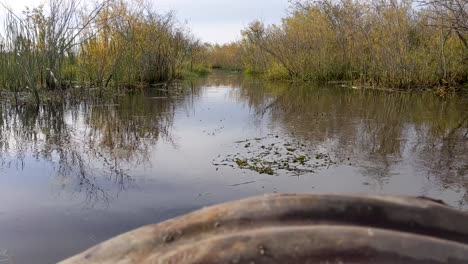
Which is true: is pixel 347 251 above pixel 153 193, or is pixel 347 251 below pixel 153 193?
above

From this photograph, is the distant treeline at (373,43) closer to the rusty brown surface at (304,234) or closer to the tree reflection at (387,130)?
the tree reflection at (387,130)

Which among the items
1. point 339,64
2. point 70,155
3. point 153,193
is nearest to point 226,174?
point 153,193

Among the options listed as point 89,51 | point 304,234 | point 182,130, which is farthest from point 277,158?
point 89,51

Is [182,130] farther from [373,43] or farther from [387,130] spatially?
[373,43]

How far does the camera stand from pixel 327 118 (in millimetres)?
8266

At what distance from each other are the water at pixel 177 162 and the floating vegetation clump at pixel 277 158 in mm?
32

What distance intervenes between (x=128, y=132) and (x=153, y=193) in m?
3.29

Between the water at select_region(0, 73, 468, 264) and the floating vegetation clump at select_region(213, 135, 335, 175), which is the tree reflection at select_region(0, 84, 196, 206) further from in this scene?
the floating vegetation clump at select_region(213, 135, 335, 175)

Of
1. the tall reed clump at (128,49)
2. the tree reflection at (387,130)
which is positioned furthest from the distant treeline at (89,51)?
the tree reflection at (387,130)

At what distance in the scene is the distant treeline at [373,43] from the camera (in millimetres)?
13633

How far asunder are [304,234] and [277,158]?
3631 mm

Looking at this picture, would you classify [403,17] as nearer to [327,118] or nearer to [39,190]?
[327,118]

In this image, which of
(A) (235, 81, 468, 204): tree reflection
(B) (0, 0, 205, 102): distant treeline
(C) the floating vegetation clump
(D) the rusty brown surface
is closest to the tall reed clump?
(B) (0, 0, 205, 102): distant treeline

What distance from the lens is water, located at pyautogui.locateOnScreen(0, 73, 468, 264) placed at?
10.7 feet
